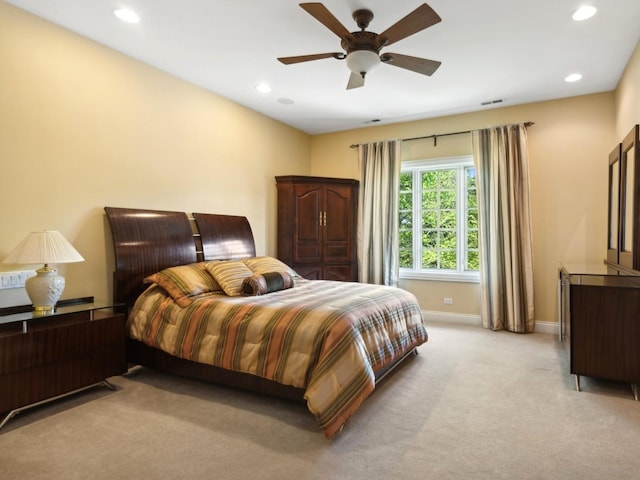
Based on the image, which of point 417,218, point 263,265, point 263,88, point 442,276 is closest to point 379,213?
point 417,218

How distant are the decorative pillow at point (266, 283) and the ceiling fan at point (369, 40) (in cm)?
181

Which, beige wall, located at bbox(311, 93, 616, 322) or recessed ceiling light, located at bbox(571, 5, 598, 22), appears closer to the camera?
recessed ceiling light, located at bbox(571, 5, 598, 22)

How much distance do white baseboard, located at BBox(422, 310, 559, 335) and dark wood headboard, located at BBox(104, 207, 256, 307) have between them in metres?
2.76

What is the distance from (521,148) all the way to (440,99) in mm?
1175

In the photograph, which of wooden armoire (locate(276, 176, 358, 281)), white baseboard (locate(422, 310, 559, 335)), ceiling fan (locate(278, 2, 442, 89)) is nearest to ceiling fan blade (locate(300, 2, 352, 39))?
ceiling fan (locate(278, 2, 442, 89))

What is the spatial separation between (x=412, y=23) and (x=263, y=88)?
7.59 feet

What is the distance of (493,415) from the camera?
2529mm

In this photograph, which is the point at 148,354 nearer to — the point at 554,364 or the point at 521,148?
the point at 554,364

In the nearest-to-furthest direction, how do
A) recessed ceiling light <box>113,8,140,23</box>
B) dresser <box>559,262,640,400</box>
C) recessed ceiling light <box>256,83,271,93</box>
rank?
dresser <box>559,262,640,400</box> < recessed ceiling light <box>113,8,140,23</box> < recessed ceiling light <box>256,83,271,93</box>

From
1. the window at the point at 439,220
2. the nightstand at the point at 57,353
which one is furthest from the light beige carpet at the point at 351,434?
the window at the point at 439,220

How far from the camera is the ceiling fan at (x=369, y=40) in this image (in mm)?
2387

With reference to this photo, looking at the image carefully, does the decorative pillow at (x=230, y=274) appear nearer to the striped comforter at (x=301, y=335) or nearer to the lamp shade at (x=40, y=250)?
the striped comforter at (x=301, y=335)

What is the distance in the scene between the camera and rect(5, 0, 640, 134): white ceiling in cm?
280

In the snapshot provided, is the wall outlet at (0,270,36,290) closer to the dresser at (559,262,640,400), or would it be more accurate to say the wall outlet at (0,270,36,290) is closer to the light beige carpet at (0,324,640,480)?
the light beige carpet at (0,324,640,480)
